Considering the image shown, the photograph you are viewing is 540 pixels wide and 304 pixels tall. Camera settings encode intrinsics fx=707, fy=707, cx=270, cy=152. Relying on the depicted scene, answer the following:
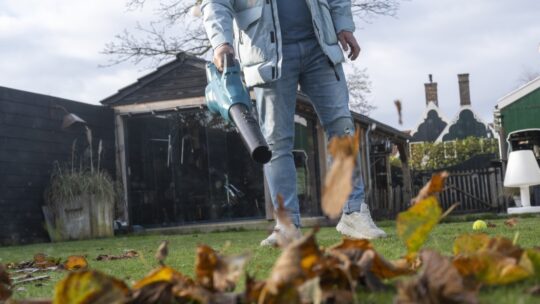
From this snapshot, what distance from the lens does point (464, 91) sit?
31.8m

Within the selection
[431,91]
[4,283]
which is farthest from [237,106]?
[431,91]

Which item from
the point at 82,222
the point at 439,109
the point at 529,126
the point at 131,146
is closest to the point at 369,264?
the point at 82,222

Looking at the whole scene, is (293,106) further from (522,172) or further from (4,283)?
(522,172)

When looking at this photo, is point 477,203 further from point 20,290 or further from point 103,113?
point 20,290

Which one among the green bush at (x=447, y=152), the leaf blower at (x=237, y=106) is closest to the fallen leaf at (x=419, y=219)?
the leaf blower at (x=237, y=106)

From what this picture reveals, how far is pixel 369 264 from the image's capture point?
130cm

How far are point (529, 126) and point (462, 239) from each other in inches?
577

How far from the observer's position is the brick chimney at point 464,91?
31677mm

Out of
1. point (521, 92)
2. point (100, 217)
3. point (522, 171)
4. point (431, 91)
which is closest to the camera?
point (100, 217)

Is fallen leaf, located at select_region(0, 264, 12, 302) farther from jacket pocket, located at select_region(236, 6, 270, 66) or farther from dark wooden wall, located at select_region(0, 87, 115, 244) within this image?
dark wooden wall, located at select_region(0, 87, 115, 244)

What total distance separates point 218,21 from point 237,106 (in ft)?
1.66

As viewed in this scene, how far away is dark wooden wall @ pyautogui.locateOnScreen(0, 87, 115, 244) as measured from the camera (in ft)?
29.5

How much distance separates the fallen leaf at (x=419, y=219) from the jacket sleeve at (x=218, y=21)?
7.38 ft

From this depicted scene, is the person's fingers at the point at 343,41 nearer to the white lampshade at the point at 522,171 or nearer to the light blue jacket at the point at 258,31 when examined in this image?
the light blue jacket at the point at 258,31
